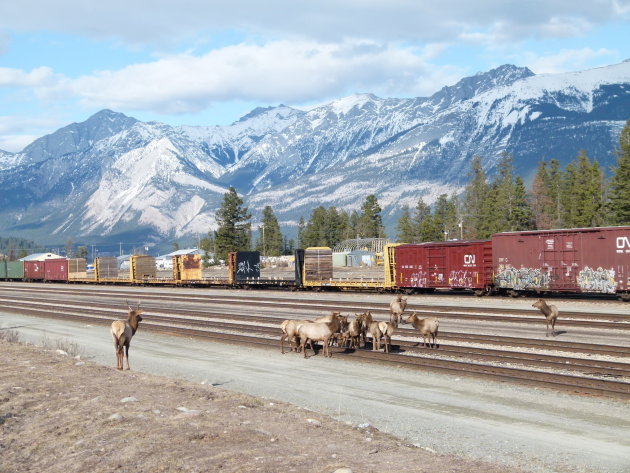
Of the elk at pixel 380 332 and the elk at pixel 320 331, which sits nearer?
the elk at pixel 320 331

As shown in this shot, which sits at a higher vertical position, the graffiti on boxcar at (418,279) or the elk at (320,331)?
the graffiti on boxcar at (418,279)

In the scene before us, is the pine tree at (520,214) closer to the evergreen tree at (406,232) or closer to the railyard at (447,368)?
the evergreen tree at (406,232)

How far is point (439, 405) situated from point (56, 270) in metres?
89.0

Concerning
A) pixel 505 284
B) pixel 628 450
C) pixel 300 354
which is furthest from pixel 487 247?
pixel 628 450

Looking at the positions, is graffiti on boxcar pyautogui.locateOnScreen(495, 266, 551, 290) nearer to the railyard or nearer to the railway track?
the railyard

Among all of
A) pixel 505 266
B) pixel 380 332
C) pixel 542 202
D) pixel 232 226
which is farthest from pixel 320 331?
pixel 542 202

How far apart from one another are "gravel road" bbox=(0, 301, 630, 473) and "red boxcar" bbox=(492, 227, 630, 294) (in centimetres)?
2224

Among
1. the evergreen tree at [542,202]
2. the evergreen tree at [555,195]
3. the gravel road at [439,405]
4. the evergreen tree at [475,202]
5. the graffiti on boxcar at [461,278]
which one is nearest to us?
the gravel road at [439,405]

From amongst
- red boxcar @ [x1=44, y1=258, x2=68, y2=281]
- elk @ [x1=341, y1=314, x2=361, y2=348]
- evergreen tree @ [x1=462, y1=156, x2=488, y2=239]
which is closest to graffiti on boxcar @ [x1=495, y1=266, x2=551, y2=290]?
elk @ [x1=341, y1=314, x2=361, y2=348]

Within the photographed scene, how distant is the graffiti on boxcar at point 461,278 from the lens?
148 ft

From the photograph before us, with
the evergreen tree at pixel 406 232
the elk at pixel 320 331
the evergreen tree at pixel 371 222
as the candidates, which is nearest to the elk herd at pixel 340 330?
the elk at pixel 320 331

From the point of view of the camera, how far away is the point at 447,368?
60.8 ft

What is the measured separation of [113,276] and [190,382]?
74161mm

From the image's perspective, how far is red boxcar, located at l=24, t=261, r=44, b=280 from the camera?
328 feet
